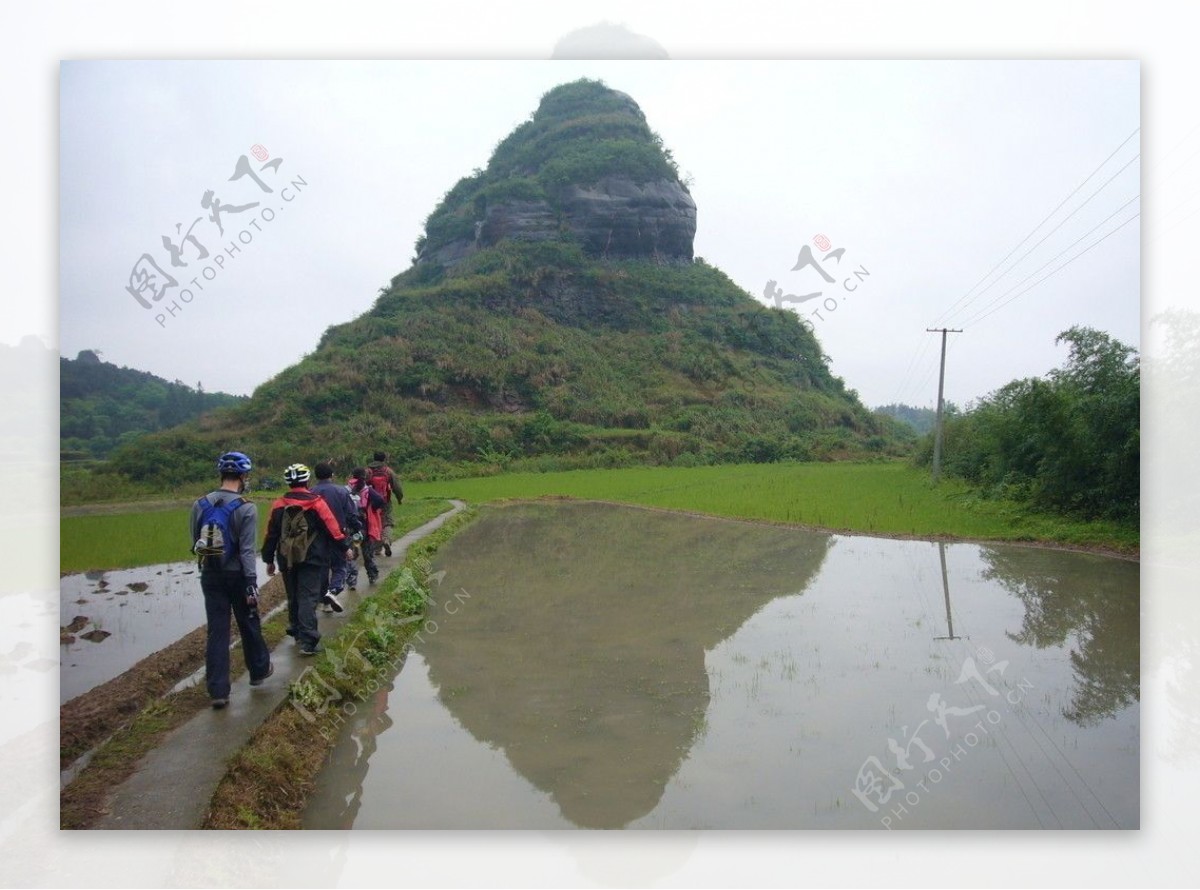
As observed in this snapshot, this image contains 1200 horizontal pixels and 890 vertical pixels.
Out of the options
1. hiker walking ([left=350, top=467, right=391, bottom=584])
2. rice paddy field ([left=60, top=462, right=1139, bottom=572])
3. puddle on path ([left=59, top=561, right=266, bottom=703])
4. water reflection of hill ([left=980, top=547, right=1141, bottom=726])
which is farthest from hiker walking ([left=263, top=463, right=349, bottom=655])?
water reflection of hill ([left=980, top=547, right=1141, bottom=726])

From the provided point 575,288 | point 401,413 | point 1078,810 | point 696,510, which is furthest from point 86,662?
point 575,288

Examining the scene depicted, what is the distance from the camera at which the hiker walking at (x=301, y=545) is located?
592cm

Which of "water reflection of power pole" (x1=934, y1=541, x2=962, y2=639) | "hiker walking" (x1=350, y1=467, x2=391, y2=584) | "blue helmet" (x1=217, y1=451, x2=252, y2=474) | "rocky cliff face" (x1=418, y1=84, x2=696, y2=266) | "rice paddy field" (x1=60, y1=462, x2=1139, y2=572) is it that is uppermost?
"rocky cliff face" (x1=418, y1=84, x2=696, y2=266)

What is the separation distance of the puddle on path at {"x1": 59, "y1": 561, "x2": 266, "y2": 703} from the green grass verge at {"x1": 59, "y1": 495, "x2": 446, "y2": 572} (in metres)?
0.43

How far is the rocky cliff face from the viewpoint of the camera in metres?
57.5

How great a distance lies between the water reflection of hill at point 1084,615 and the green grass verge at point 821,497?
139 centimetres

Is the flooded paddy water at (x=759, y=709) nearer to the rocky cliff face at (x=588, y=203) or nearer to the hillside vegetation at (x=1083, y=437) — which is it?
the hillside vegetation at (x=1083, y=437)

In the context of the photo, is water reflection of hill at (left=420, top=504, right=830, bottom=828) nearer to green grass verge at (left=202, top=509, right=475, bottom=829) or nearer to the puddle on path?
green grass verge at (left=202, top=509, right=475, bottom=829)

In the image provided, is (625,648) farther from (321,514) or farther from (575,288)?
(575,288)

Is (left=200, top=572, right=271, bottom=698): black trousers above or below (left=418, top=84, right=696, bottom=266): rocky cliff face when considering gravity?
below

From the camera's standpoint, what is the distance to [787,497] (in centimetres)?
2030

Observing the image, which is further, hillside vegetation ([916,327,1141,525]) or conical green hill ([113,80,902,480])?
conical green hill ([113,80,902,480])

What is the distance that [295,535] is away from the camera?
5.91 metres

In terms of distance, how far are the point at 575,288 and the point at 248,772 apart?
167 ft
